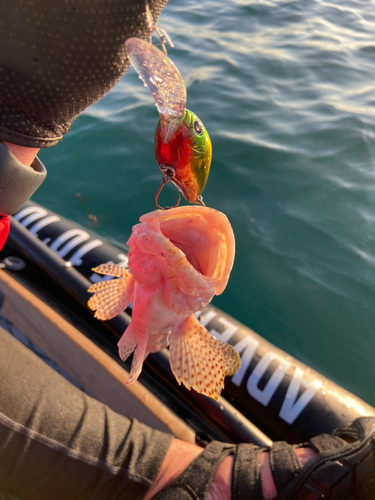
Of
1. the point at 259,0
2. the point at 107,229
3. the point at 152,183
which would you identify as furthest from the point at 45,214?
the point at 259,0

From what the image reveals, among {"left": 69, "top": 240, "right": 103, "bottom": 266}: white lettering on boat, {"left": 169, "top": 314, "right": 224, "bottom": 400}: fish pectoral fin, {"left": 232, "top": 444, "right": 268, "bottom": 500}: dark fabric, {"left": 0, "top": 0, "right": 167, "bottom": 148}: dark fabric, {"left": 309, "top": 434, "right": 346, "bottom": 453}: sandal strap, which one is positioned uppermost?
{"left": 0, "top": 0, "right": 167, "bottom": 148}: dark fabric

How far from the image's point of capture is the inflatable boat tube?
2482mm

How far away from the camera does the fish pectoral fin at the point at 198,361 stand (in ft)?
5.00

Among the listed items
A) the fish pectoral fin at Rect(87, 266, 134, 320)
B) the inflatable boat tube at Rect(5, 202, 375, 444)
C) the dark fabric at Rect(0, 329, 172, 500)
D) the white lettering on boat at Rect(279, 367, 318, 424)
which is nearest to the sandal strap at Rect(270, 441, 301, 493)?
the inflatable boat tube at Rect(5, 202, 375, 444)

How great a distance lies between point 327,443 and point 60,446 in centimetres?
140

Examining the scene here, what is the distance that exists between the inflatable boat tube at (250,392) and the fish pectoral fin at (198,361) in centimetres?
113

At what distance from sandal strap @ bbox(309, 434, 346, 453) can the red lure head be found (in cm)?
154

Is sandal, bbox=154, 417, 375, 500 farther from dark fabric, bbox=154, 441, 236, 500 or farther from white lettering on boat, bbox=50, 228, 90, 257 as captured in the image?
white lettering on boat, bbox=50, 228, 90, 257

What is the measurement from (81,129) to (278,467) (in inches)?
218

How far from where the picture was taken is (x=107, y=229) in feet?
14.9

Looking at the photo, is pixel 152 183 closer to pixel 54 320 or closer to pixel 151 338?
pixel 54 320

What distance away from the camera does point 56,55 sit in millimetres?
1126

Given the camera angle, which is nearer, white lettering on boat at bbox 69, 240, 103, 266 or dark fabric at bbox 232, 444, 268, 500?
dark fabric at bbox 232, 444, 268, 500

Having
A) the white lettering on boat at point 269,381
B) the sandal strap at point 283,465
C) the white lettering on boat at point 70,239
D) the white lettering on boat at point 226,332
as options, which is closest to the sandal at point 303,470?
the sandal strap at point 283,465
